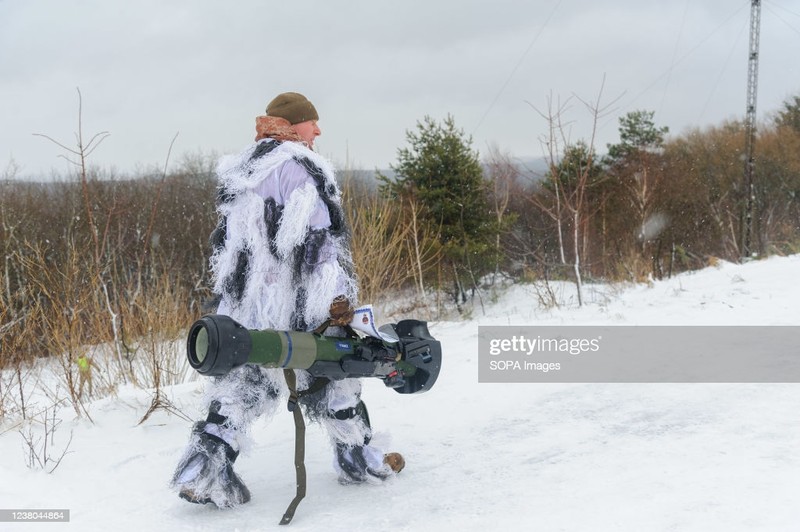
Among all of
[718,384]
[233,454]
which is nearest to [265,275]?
[233,454]

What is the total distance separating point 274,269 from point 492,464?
4.51 feet

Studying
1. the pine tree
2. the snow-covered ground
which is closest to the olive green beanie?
the snow-covered ground

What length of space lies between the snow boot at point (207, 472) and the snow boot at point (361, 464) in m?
0.49

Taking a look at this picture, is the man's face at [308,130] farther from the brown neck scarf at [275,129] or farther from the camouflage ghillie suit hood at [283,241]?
the camouflage ghillie suit hood at [283,241]

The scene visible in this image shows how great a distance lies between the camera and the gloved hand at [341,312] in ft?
9.59

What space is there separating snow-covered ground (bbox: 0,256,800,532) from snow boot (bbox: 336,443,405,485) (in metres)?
0.06

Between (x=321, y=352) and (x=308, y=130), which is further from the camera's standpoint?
(x=308, y=130)

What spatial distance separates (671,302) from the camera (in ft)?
22.2

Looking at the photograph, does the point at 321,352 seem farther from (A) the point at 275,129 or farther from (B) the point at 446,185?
(B) the point at 446,185

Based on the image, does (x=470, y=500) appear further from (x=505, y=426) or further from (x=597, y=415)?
(x=597, y=415)

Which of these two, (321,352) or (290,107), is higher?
(290,107)

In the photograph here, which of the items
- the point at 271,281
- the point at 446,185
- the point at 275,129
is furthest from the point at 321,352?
the point at 446,185

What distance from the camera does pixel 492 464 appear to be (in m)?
3.38

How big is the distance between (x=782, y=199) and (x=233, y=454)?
1758 inches
